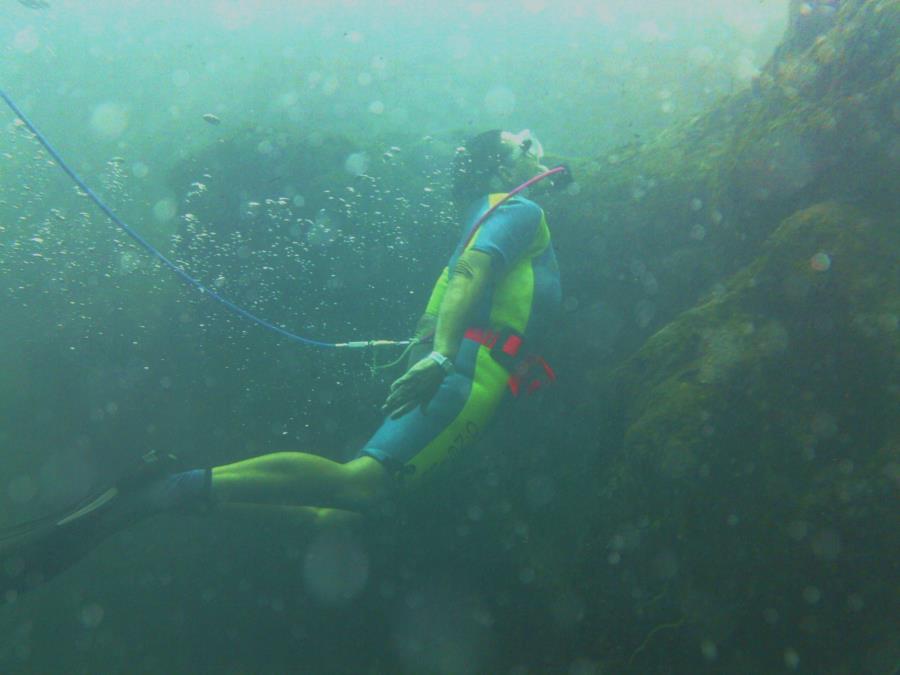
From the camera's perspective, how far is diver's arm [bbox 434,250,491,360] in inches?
110

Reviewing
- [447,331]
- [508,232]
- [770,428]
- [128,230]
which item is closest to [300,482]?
[447,331]

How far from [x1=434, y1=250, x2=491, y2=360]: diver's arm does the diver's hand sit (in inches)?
6.5

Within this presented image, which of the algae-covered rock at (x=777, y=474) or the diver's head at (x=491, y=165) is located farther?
the diver's head at (x=491, y=165)

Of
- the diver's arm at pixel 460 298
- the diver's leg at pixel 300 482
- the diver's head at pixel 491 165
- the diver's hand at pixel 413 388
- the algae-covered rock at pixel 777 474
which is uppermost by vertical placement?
the diver's head at pixel 491 165

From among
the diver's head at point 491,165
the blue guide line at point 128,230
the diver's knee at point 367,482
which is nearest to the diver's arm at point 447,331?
the diver's knee at point 367,482

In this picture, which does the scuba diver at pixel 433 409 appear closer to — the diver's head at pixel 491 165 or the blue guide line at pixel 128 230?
the diver's head at pixel 491 165

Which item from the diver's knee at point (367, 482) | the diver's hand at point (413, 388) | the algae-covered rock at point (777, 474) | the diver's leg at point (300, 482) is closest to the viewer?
the algae-covered rock at point (777, 474)

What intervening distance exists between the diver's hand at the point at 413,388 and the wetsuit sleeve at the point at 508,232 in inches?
32.7

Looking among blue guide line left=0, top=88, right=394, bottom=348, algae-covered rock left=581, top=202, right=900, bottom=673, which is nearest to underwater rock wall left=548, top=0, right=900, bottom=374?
algae-covered rock left=581, top=202, right=900, bottom=673

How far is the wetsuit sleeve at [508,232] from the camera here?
3.01 m

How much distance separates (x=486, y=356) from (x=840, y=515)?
1.95 meters

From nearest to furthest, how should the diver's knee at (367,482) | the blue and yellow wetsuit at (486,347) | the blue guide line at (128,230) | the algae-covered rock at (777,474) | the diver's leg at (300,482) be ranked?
the algae-covered rock at (777,474), the diver's leg at (300,482), the diver's knee at (367,482), the blue and yellow wetsuit at (486,347), the blue guide line at (128,230)

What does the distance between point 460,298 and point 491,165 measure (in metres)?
1.35

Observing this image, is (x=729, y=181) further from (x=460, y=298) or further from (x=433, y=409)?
(x=433, y=409)
